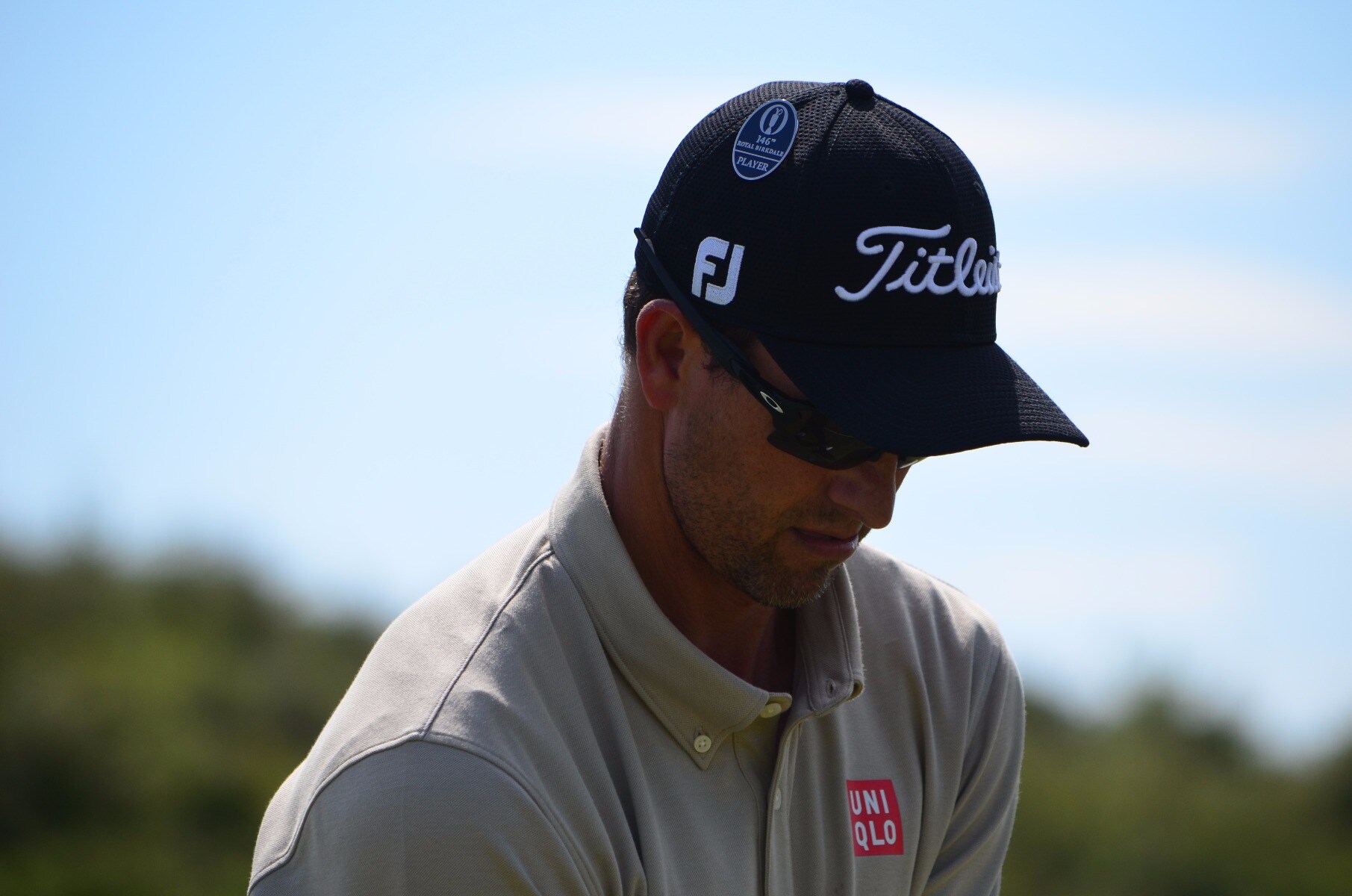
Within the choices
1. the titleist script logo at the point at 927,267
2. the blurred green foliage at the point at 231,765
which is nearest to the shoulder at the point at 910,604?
the titleist script logo at the point at 927,267

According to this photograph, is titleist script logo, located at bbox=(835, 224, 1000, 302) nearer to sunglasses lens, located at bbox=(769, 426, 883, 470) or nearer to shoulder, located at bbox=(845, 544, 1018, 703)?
sunglasses lens, located at bbox=(769, 426, 883, 470)

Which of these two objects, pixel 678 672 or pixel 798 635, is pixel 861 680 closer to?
pixel 798 635

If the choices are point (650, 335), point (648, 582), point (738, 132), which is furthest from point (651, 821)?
point (738, 132)

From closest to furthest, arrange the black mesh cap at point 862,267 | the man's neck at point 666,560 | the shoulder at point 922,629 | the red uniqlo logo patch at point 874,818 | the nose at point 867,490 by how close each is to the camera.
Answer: the black mesh cap at point 862,267
the nose at point 867,490
the man's neck at point 666,560
the red uniqlo logo patch at point 874,818
the shoulder at point 922,629

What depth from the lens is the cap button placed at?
2.34m

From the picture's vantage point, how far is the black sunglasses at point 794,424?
2188mm

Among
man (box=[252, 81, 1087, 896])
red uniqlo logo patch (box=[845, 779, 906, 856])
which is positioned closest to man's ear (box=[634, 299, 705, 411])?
man (box=[252, 81, 1087, 896])

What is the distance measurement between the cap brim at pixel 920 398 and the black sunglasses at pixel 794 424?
0.05 metres

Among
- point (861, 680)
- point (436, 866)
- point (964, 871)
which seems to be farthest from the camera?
point (964, 871)

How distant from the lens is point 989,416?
219 cm

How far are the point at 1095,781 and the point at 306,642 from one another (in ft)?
23.1

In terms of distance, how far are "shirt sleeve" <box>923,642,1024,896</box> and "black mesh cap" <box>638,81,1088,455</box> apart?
87 cm

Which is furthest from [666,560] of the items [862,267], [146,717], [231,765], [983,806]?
[146,717]

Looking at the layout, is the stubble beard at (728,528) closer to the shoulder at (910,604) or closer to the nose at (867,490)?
the nose at (867,490)
